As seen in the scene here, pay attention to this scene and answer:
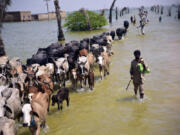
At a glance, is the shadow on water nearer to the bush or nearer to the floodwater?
Result: the floodwater

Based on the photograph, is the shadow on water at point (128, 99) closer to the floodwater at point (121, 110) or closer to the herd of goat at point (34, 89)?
the floodwater at point (121, 110)

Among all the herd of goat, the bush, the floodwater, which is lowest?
the floodwater

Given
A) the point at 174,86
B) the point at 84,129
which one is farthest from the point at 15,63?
the point at 174,86

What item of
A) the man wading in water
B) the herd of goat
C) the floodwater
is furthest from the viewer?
the man wading in water

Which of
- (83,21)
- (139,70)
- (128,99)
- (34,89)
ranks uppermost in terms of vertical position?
(83,21)

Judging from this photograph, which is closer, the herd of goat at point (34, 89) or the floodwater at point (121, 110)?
the herd of goat at point (34, 89)

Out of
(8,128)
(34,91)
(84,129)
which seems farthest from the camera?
(34,91)

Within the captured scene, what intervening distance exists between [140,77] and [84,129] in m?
3.09

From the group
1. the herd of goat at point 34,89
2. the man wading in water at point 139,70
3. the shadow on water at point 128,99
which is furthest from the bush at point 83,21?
the man wading in water at point 139,70

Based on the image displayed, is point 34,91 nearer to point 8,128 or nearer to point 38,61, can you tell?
point 8,128

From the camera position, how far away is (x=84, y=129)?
7.93 metres

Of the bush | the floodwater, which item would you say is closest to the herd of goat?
the floodwater

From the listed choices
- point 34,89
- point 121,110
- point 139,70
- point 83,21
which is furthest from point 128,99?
point 83,21

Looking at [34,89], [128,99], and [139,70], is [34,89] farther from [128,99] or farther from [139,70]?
[139,70]
